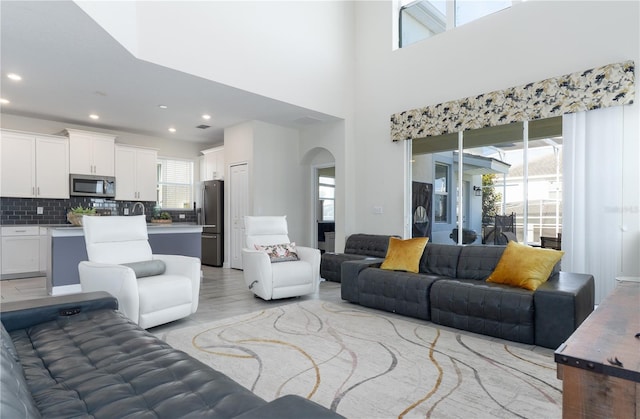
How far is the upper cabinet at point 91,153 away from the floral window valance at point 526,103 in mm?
5461

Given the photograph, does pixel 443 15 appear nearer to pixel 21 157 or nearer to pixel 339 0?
pixel 339 0

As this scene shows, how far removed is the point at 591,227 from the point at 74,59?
20.8 feet

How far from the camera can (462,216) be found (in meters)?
5.57

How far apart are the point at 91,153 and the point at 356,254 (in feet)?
17.5

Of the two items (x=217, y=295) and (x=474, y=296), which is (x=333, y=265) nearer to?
(x=217, y=295)

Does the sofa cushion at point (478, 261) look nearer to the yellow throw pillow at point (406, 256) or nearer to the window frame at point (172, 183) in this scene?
the yellow throw pillow at point (406, 256)

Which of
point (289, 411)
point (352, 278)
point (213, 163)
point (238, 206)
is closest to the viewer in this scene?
point (289, 411)

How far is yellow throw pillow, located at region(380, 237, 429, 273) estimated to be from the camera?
4.01 meters

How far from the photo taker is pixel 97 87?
16.6 feet

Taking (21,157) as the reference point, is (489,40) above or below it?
above

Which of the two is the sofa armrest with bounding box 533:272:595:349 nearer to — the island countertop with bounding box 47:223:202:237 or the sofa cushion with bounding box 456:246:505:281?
the sofa cushion with bounding box 456:246:505:281

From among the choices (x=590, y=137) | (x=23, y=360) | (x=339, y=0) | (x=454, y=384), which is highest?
(x=339, y=0)

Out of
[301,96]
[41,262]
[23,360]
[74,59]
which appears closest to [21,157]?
[41,262]

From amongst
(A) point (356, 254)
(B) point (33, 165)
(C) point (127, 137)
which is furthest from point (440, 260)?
(C) point (127, 137)
